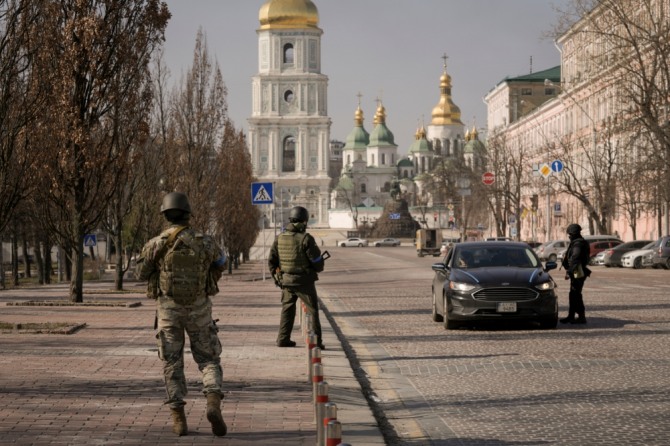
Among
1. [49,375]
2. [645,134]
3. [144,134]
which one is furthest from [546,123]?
[49,375]

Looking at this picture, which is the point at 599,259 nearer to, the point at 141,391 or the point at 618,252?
the point at 618,252

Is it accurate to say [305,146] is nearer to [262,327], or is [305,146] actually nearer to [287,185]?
[287,185]

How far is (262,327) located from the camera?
73.1 feet

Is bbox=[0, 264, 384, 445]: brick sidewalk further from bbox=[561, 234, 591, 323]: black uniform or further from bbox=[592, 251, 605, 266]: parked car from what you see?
bbox=[592, 251, 605, 266]: parked car

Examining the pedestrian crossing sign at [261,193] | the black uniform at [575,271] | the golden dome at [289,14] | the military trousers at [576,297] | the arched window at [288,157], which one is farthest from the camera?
the arched window at [288,157]

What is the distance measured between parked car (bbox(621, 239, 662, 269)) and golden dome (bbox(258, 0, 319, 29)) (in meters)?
132

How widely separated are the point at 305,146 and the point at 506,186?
335 feet

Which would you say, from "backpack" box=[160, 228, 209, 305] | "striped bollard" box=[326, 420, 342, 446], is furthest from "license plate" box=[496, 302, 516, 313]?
"striped bollard" box=[326, 420, 342, 446]

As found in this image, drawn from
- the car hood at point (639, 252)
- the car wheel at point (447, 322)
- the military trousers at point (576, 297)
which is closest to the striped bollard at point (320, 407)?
the car wheel at point (447, 322)

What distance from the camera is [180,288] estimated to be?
410 inches

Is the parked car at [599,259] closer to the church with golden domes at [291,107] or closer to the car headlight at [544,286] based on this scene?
the car headlight at [544,286]

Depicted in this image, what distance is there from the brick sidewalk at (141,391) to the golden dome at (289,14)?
167497 mm

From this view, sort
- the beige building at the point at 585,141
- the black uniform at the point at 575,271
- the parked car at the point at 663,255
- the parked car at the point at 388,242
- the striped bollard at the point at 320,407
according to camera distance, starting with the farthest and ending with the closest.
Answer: the parked car at the point at 388,242 < the parked car at the point at 663,255 < the beige building at the point at 585,141 < the black uniform at the point at 575,271 < the striped bollard at the point at 320,407

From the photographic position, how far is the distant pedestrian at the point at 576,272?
22312 millimetres
